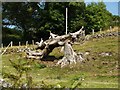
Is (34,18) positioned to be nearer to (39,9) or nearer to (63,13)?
(39,9)

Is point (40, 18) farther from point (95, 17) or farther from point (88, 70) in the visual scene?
point (88, 70)

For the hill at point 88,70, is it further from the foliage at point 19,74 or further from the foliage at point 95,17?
the foliage at point 95,17

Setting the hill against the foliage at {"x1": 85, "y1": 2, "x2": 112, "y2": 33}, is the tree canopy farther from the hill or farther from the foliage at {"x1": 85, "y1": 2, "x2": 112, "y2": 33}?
the hill

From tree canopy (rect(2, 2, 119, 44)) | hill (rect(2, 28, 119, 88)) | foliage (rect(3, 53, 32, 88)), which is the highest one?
tree canopy (rect(2, 2, 119, 44))

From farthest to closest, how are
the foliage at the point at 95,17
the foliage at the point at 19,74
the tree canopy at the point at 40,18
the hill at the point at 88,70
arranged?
the foliage at the point at 95,17, the tree canopy at the point at 40,18, the hill at the point at 88,70, the foliage at the point at 19,74

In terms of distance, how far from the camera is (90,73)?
12.9 metres

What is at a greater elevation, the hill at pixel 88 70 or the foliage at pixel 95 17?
the foliage at pixel 95 17

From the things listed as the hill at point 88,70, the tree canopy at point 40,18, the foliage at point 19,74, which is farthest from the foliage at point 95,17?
the foliage at point 19,74

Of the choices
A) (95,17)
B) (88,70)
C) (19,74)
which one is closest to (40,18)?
(95,17)

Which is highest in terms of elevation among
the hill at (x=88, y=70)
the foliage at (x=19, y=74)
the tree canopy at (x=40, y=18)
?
the tree canopy at (x=40, y=18)

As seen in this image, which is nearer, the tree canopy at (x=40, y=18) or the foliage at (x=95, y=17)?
the tree canopy at (x=40, y=18)

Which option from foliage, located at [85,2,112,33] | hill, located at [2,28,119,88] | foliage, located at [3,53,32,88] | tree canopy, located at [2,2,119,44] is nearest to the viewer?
foliage, located at [3,53,32,88]

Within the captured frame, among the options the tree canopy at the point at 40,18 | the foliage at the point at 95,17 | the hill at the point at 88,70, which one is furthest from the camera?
the foliage at the point at 95,17

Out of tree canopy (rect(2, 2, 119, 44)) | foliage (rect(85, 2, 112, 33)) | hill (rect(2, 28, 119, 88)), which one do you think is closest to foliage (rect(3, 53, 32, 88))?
hill (rect(2, 28, 119, 88))
